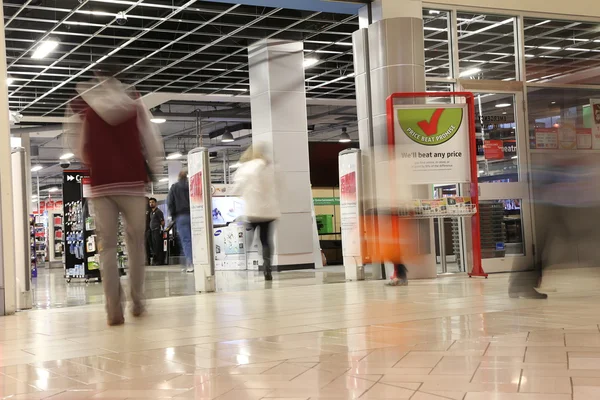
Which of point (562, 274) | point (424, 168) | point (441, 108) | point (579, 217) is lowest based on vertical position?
point (562, 274)

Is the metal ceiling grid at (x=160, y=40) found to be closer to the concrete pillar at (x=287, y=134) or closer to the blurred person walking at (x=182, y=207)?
the concrete pillar at (x=287, y=134)

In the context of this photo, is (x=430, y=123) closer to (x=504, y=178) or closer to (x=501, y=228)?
(x=504, y=178)

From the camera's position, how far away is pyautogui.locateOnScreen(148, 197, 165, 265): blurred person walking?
1908cm

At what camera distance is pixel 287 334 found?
14.1 ft

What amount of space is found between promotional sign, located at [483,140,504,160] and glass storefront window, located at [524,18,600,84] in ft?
3.57

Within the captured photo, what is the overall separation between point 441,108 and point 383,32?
1.24 meters

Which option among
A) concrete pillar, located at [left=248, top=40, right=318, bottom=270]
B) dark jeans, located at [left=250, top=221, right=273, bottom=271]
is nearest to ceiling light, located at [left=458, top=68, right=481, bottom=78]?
dark jeans, located at [left=250, top=221, right=273, bottom=271]

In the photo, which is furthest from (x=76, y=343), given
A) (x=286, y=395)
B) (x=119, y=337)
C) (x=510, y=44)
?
(x=510, y=44)

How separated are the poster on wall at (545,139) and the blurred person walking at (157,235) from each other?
1029cm

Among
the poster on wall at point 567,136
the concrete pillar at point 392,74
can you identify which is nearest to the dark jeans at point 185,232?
the concrete pillar at point 392,74

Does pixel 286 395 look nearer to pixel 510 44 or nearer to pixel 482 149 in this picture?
pixel 482 149

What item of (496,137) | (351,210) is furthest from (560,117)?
(351,210)

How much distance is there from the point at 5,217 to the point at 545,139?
23.6ft

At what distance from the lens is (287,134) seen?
14.8 m
